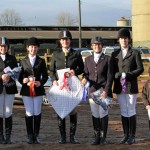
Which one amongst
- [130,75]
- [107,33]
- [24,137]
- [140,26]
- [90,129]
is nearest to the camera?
[130,75]

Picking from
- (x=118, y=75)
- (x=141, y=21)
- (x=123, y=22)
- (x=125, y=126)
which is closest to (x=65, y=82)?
(x=118, y=75)

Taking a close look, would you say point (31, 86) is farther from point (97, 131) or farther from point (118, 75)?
point (118, 75)

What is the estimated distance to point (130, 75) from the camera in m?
7.89

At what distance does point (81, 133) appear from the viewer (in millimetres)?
9594

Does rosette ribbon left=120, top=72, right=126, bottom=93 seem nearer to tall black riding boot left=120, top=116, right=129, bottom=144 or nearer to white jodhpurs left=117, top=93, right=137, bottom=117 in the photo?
white jodhpurs left=117, top=93, right=137, bottom=117

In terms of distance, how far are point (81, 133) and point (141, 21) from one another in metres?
43.9

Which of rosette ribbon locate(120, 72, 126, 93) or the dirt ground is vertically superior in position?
rosette ribbon locate(120, 72, 126, 93)

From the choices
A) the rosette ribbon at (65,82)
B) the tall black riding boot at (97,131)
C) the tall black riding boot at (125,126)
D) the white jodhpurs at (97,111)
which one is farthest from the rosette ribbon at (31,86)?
the tall black riding boot at (125,126)

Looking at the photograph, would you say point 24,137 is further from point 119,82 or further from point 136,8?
point 136,8

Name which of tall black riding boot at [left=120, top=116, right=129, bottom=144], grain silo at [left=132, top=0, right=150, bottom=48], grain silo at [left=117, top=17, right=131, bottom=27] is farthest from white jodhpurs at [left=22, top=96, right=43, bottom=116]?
grain silo at [left=117, top=17, right=131, bottom=27]

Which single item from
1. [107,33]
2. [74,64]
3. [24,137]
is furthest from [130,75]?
[107,33]

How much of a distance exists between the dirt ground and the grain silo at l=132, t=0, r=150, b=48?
38984 millimetres

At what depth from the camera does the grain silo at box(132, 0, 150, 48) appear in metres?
51.6

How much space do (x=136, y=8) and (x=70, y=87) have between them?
45358mm
